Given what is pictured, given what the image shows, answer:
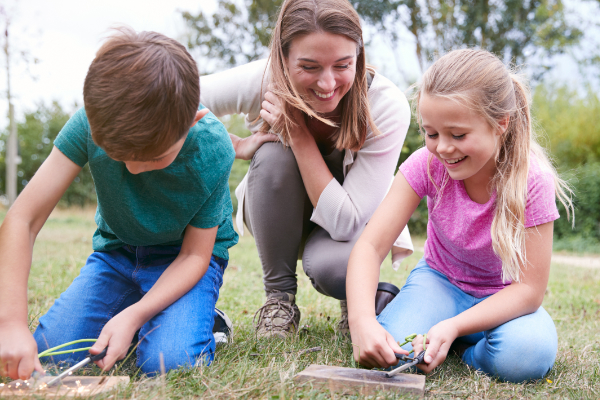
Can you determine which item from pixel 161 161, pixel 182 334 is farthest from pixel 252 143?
pixel 182 334

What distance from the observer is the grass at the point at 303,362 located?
156cm

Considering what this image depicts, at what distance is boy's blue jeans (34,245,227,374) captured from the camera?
6.07 feet

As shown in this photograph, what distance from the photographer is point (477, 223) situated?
2068mm

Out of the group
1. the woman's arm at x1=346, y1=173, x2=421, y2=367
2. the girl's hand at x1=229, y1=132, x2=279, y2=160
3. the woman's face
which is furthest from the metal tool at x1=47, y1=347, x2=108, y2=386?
the woman's face

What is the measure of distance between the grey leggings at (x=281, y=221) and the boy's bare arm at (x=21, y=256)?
946mm

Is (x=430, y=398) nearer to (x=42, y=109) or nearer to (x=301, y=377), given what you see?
(x=301, y=377)

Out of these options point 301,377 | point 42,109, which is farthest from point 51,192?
point 42,109

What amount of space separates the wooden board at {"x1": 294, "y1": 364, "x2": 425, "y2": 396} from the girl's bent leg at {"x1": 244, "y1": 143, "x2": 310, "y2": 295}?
2.92ft

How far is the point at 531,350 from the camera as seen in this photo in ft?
6.06

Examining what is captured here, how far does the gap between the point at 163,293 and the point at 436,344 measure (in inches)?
40.7

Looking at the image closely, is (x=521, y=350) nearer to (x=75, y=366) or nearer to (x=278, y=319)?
(x=278, y=319)

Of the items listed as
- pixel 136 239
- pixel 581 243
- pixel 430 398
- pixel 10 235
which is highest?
pixel 10 235

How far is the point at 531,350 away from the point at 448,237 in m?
0.55

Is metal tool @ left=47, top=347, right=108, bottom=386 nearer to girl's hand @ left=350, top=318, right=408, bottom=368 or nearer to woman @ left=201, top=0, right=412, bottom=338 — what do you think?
woman @ left=201, top=0, right=412, bottom=338
